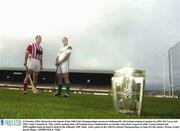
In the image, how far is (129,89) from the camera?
23.7 ft

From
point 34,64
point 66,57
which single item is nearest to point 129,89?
point 66,57

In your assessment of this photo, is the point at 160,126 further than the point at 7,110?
No

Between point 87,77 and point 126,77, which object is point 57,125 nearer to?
point 126,77

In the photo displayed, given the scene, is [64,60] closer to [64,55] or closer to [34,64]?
[64,55]

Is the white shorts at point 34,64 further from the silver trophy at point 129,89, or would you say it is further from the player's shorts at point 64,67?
the silver trophy at point 129,89

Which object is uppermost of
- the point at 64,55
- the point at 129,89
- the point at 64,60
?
the point at 64,55

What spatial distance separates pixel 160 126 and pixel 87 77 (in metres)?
32.7

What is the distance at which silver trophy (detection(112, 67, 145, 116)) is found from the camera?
7.10 meters

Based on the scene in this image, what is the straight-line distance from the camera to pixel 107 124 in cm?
575

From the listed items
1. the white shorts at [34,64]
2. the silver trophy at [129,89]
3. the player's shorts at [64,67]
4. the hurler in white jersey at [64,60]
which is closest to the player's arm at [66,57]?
the hurler in white jersey at [64,60]

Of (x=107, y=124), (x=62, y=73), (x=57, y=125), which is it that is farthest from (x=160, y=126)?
(x=62, y=73)

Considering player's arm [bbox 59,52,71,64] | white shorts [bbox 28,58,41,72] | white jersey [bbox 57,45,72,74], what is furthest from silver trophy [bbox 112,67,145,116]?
white shorts [bbox 28,58,41,72]

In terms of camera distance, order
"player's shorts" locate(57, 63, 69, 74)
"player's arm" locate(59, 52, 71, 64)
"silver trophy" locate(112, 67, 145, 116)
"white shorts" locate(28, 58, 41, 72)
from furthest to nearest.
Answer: "white shorts" locate(28, 58, 41, 72) < "player's shorts" locate(57, 63, 69, 74) < "player's arm" locate(59, 52, 71, 64) < "silver trophy" locate(112, 67, 145, 116)

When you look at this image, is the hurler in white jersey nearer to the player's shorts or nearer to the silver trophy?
the player's shorts
